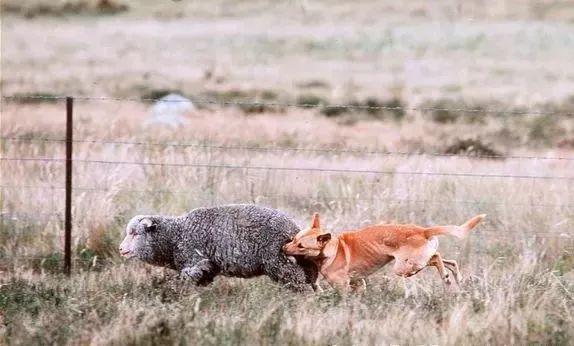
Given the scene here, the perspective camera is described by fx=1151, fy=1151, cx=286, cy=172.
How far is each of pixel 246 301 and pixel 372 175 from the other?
4850 mm

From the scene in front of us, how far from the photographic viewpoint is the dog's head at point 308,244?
8.65 m

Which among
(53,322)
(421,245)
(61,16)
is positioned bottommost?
(53,322)

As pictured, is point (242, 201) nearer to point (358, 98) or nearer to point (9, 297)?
point (9, 297)

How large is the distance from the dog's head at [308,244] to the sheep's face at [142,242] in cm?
121

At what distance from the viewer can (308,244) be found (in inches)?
341

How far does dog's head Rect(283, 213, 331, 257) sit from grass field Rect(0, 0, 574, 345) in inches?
13.2

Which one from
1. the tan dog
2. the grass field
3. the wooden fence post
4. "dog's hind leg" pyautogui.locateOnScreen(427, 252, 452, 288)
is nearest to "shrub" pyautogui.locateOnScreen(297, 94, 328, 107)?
the grass field

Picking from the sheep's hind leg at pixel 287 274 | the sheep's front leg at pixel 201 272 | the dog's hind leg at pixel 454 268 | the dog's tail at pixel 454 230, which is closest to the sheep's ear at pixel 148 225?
the sheep's front leg at pixel 201 272

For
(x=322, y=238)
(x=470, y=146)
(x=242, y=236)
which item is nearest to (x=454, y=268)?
(x=322, y=238)

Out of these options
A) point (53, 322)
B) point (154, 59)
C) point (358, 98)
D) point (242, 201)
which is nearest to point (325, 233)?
point (53, 322)

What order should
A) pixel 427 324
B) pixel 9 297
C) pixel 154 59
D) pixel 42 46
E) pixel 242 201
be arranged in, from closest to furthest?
pixel 427 324, pixel 9 297, pixel 242 201, pixel 154 59, pixel 42 46

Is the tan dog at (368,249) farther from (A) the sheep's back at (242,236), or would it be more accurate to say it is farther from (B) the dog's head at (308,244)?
(A) the sheep's back at (242,236)

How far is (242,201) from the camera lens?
38.2ft

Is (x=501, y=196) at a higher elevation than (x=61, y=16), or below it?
below
